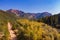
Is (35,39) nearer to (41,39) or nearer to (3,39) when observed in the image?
(41,39)

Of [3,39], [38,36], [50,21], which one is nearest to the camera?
[3,39]

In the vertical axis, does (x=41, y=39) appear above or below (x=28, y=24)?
below

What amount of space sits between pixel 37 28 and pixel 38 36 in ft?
6.33

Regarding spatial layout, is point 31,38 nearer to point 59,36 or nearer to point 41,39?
point 41,39

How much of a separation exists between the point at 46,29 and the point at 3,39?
7730 mm

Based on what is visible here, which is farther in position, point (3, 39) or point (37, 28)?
point (37, 28)

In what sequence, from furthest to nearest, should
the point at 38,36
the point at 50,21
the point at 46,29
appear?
1. the point at 50,21
2. the point at 46,29
3. the point at 38,36

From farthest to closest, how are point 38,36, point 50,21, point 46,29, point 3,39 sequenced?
point 50,21
point 46,29
point 38,36
point 3,39

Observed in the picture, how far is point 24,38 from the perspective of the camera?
26.1m

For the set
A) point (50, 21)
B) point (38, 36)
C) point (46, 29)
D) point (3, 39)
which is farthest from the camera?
point (50, 21)

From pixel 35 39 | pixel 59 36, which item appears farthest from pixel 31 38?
pixel 59 36

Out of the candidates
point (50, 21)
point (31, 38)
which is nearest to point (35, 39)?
point (31, 38)

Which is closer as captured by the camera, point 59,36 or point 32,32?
point 32,32

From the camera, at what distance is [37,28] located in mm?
28422
